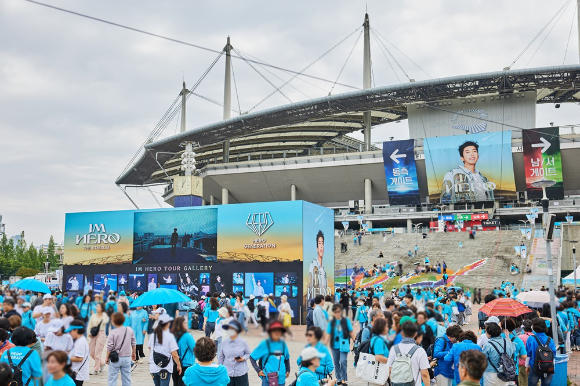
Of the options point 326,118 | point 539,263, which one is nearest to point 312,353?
point 539,263

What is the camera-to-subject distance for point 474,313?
30453mm

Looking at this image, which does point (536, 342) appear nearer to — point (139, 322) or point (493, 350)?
point (493, 350)

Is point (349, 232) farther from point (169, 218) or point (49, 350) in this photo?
point (49, 350)

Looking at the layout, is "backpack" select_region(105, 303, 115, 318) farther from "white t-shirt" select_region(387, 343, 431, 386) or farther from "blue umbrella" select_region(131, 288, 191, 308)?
"white t-shirt" select_region(387, 343, 431, 386)

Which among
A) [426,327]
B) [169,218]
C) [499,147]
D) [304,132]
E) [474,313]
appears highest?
[304,132]

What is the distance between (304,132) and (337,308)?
2991 inches

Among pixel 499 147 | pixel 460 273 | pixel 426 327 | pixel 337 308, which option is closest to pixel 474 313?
pixel 460 273

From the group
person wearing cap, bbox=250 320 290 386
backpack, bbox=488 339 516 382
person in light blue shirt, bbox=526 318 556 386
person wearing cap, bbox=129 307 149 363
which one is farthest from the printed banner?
person wearing cap, bbox=250 320 290 386

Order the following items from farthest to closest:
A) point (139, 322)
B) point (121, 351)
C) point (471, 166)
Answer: point (471, 166) < point (139, 322) < point (121, 351)

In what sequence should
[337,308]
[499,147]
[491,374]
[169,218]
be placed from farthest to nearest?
[499,147]
[169,218]
[491,374]
[337,308]

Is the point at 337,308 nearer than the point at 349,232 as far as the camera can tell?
Yes

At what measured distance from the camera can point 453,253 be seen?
46.5m

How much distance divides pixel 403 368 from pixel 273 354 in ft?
10.3

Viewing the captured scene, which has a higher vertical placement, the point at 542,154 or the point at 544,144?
the point at 544,144
